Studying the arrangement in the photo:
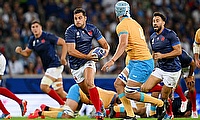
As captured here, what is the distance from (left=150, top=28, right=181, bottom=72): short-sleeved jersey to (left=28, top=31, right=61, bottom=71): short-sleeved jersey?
126 inches

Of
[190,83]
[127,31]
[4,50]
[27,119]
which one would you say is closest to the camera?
[127,31]

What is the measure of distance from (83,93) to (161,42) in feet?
7.13

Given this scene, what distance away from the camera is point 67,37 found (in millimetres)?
13328

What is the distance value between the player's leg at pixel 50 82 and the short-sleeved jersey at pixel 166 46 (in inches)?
124

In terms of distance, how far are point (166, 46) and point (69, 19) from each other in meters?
9.49

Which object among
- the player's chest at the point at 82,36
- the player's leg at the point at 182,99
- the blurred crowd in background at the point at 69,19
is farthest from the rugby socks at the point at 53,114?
the blurred crowd in background at the point at 69,19

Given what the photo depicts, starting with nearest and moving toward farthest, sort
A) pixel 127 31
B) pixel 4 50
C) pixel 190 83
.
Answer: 1. pixel 127 31
2. pixel 190 83
3. pixel 4 50

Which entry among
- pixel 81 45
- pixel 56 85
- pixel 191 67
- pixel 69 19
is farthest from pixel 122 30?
pixel 69 19

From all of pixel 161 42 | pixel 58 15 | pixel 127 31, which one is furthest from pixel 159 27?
pixel 58 15

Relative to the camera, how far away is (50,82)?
15.9 metres

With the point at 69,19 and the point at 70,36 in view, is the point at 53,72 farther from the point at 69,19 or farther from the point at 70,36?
the point at 69,19

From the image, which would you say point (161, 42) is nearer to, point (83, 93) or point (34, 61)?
point (83, 93)

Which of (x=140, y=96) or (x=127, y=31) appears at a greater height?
(x=127, y=31)

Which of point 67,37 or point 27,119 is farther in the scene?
point 27,119
